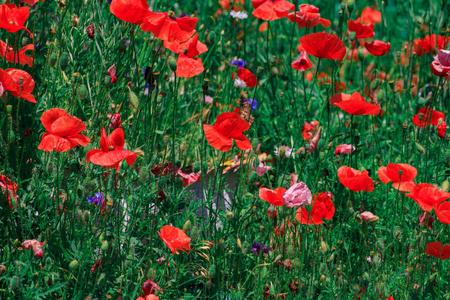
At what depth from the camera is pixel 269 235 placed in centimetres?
212

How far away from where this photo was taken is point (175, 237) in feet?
5.87

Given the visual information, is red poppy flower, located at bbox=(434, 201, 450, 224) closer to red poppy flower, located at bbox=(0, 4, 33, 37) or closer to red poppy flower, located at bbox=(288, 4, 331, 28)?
red poppy flower, located at bbox=(288, 4, 331, 28)

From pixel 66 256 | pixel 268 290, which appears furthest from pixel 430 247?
pixel 66 256

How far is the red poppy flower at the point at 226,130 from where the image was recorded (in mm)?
1786

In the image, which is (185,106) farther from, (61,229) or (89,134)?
(61,229)

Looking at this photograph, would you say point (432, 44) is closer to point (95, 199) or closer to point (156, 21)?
point (156, 21)

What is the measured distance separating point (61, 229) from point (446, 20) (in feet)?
7.49

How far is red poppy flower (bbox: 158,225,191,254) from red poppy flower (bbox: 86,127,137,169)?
0.85ft

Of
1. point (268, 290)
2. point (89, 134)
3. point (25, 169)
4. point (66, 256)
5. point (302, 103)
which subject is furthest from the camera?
point (302, 103)

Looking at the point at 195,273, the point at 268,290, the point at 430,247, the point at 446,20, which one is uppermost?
the point at 446,20

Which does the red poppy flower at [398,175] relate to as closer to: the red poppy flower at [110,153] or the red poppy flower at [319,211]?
the red poppy flower at [319,211]

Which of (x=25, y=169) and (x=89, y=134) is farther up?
(x=89, y=134)

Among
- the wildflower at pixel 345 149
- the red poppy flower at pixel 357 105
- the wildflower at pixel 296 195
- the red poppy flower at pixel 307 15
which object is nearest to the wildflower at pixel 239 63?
the red poppy flower at pixel 307 15

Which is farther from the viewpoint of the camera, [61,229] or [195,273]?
[195,273]
